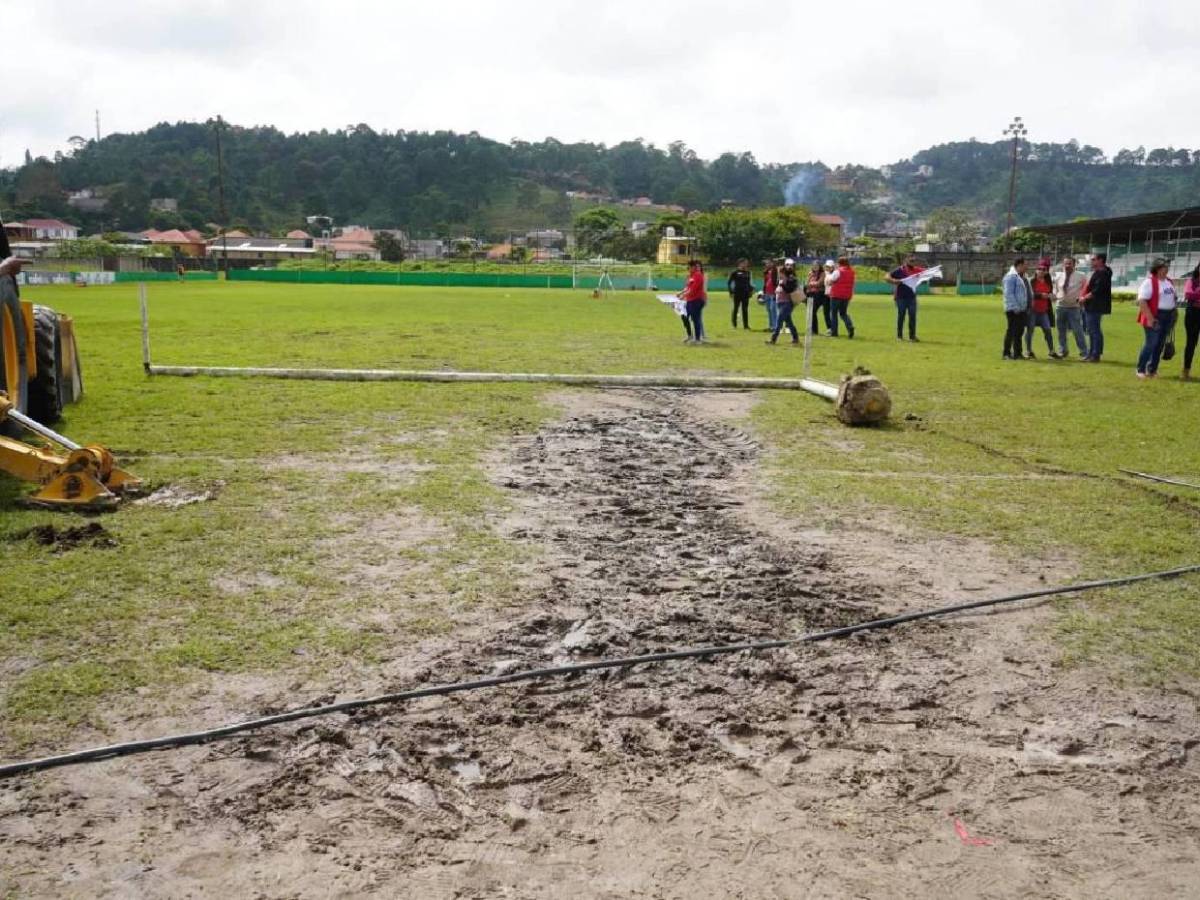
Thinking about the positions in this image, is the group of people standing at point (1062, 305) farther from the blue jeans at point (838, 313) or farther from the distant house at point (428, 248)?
the distant house at point (428, 248)

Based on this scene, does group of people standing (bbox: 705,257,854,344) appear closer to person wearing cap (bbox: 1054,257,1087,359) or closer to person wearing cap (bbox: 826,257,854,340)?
person wearing cap (bbox: 826,257,854,340)

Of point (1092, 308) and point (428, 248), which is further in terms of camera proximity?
point (428, 248)

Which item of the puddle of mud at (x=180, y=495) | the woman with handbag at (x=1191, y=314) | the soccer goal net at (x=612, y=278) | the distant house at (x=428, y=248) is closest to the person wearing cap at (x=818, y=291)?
the woman with handbag at (x=1191, y=314)

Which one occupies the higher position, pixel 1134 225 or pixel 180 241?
pixel 180 241

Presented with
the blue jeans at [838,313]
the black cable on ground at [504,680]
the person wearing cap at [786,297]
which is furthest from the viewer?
the blue jeans at [838,313]

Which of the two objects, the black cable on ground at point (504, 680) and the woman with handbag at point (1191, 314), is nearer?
the black cable on ground at point (504, 680)

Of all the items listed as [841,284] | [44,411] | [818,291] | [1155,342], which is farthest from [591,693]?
[841,284]

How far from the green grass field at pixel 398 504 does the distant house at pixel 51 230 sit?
136m

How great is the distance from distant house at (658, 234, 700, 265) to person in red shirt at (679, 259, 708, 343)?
268ft

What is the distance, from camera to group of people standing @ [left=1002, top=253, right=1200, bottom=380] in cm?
1639

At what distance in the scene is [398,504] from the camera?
7543 mm

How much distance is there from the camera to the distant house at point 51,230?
135m

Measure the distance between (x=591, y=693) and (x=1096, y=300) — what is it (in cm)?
1789

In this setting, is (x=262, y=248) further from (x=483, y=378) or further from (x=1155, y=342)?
(x=1155, y=342)
